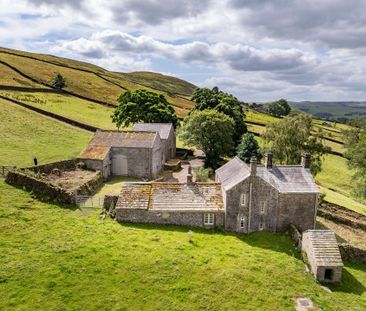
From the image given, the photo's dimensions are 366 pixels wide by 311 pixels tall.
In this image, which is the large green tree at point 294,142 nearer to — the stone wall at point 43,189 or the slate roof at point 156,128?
the slate roof at point 156,128

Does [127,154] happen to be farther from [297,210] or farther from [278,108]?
[278,108]

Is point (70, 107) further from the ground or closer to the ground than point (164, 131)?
further from the ground

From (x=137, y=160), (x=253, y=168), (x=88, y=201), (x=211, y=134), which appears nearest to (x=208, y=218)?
(x=253, y=168)

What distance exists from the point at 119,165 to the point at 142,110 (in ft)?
74.7

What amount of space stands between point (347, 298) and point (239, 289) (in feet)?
27.1

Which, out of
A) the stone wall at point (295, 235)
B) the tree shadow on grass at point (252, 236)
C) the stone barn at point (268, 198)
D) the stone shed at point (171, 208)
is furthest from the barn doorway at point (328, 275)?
the stone shed at point (171, 208)

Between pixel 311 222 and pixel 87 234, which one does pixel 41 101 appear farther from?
pixel 311 222

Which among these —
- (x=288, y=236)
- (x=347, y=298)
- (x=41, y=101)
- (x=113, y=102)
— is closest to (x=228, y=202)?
(x=288, y=236)

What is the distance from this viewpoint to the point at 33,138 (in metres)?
60.9

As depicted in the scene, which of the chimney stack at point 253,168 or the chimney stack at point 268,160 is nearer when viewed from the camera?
the chimney stack at point 253,168

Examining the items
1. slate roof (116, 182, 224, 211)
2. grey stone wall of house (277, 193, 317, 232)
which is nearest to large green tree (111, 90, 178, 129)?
slate roof (116, 182, 224, 211)

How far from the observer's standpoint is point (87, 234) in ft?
99.2

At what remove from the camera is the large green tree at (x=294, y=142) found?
52094 millimetres

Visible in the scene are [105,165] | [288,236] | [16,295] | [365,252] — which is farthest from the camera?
[105,165]
